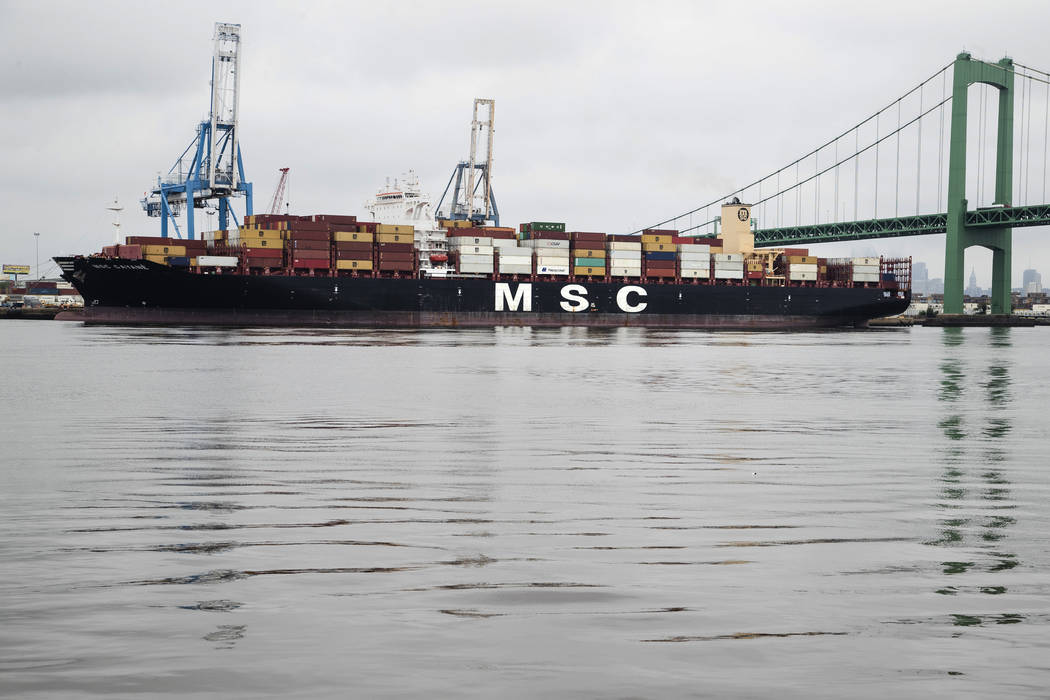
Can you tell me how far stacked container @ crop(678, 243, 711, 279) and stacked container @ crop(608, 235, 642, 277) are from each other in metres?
5.32

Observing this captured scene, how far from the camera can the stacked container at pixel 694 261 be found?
11081 cm

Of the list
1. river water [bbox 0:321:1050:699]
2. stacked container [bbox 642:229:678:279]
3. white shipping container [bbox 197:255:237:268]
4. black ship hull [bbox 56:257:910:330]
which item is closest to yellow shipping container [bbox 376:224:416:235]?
black ship hull [bbox 56:257:910:330]

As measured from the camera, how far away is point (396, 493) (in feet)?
38.4

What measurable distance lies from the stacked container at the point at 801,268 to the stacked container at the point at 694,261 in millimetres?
10668

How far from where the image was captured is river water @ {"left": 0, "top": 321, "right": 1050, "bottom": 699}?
18.8ft

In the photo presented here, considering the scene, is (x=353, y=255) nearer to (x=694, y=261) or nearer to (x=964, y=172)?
(x=694, y=261)

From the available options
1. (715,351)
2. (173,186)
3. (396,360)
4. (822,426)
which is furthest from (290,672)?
(173,186)

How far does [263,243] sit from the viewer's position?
93312 mm

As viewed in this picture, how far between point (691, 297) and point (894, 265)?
30361mm

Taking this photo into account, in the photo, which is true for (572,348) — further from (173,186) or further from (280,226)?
(173,186)

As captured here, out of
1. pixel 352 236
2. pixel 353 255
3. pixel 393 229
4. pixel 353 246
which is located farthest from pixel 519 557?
pixel 393 229

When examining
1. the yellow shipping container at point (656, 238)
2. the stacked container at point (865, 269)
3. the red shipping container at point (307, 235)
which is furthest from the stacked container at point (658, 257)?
the red shipping container at point (307, 235)

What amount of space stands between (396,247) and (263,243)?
12755 millimetres

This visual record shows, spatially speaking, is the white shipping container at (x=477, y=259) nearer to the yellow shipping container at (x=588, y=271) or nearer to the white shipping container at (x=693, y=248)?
the yellow shipping container at (x=588, y=271)
